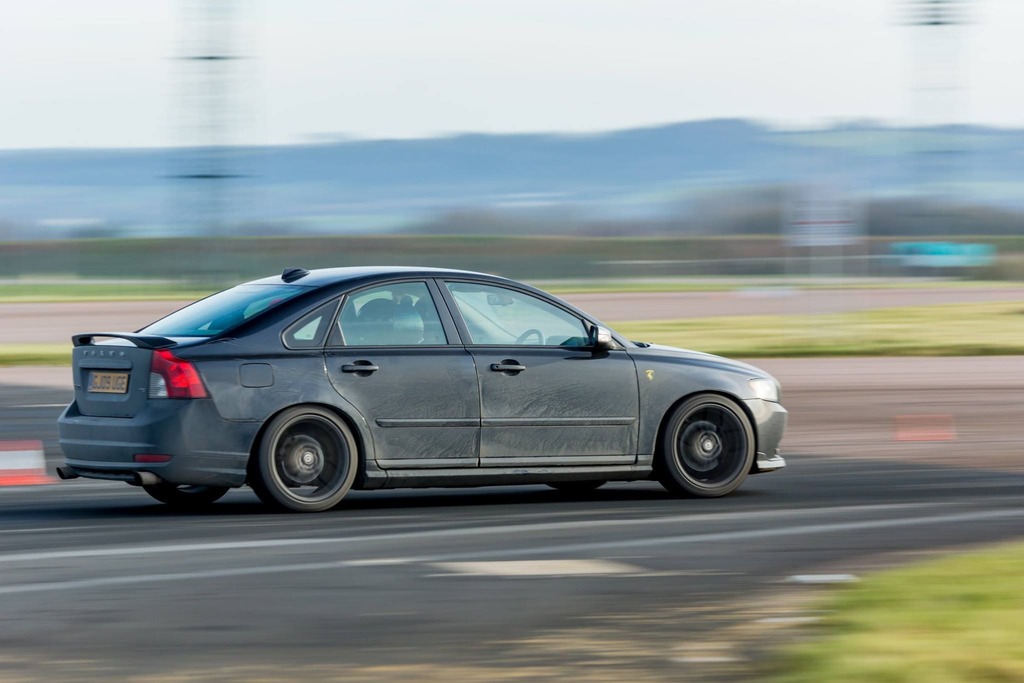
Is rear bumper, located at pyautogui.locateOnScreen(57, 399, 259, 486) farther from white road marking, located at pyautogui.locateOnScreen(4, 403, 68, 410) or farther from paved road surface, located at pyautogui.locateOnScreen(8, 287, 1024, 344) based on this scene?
paved road surface, located at pyautogui.locateOnScreen(8, 287, 1024, 344)

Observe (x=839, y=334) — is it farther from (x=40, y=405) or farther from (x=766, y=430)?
(x=766, y=430)

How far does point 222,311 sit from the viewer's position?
9594 millimetres

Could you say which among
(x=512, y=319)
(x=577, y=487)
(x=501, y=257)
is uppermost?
(x=501, y=257)

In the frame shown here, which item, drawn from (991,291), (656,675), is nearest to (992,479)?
(656,675)

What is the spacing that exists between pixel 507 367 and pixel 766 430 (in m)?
1.81

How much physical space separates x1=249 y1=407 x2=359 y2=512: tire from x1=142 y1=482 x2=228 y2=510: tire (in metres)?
0.94

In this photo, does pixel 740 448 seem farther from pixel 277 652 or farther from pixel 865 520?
pixel 277 652

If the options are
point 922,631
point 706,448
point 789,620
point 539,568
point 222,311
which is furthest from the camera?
point 706,448

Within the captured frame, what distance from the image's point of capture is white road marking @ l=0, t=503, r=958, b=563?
26.2 feet

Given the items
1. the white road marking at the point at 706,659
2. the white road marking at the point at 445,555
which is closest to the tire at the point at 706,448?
the white road marking at the point at 445,555

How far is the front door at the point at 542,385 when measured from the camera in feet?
32.0

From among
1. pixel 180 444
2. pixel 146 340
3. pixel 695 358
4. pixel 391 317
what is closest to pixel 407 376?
pixel 391 317

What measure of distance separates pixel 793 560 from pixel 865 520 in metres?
1.57

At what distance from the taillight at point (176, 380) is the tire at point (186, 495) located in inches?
46.1
